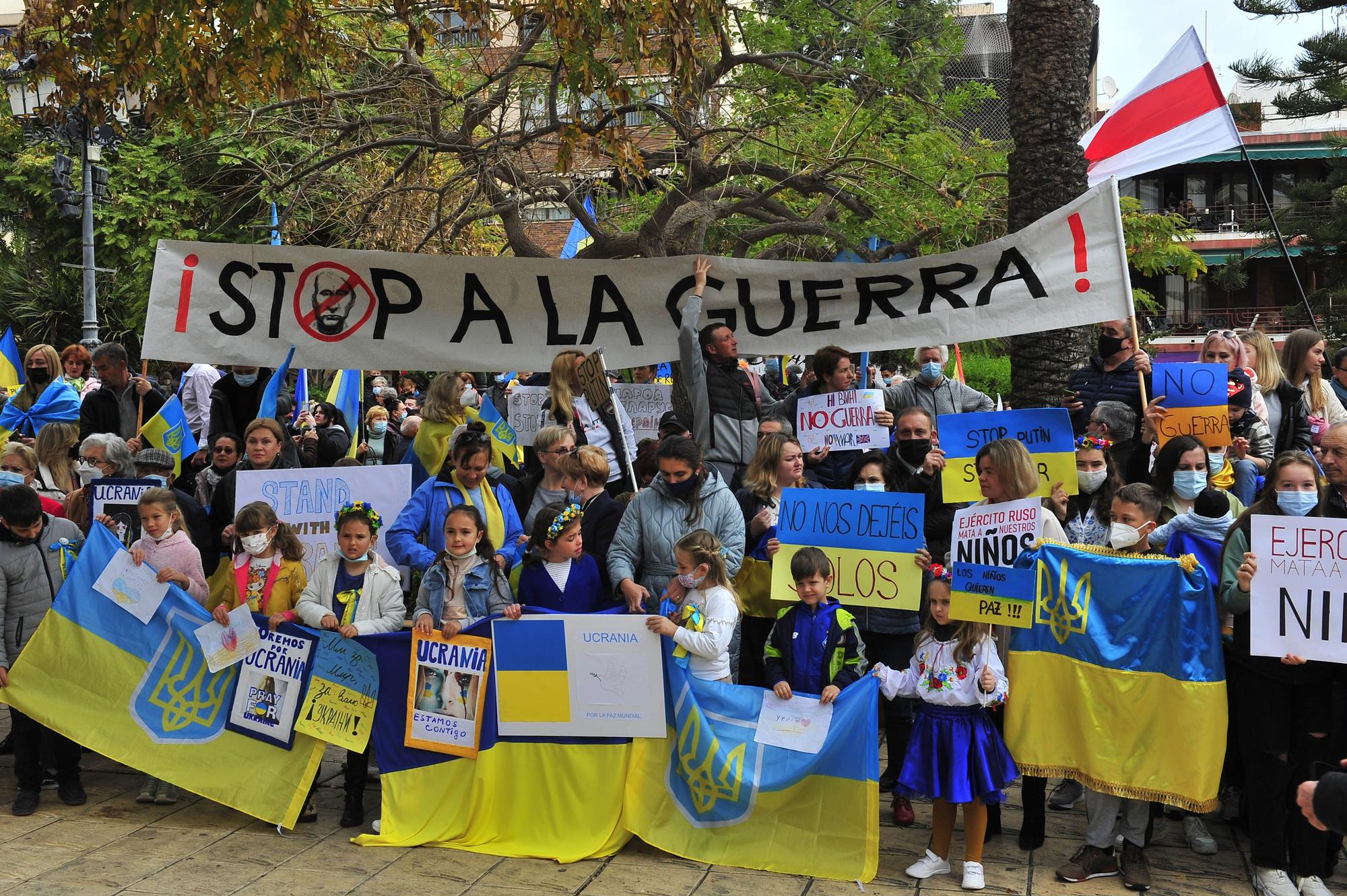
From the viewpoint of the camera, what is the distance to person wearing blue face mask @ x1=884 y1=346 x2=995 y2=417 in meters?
8.55

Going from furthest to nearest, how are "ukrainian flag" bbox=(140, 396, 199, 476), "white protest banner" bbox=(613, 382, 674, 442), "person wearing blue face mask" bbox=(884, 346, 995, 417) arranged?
"white protest banner" bbox=(613, 382, 674, 442) < "ukrainian flag" bbox=(140, 396, 199, 476) < "person wearing blue face mask" bbox=(884, 346, 995, 417)

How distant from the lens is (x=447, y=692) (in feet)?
21.1

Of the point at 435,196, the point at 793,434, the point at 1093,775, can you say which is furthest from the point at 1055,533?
the point at 435,196

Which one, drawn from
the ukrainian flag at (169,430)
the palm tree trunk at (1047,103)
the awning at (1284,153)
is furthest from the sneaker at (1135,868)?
the awning at (1284,153)

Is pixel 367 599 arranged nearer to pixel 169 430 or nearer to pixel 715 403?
pixel 715 403

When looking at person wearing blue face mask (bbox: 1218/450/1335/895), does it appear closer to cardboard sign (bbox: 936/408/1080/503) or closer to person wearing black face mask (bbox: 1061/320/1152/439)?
cardboard sign (bbox: 936/408/1080/503)

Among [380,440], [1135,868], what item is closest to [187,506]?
[380,440]

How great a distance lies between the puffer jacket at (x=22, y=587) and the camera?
6941 mm

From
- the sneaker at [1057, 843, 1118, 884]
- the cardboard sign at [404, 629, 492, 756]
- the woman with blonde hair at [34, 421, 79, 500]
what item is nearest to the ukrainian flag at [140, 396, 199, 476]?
the woman with blonde hair at [34, 421, 79, 500]

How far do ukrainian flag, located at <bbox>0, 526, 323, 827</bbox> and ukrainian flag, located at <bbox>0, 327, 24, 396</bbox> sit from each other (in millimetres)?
6137

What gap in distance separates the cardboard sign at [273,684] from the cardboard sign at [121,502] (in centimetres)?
129

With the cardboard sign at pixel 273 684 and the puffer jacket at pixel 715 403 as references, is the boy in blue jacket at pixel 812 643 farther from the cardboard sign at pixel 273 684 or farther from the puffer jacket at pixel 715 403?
the cardboard sign at pixel 273 684

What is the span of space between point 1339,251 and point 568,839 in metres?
27.0

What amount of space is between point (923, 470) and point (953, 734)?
1878 mm
